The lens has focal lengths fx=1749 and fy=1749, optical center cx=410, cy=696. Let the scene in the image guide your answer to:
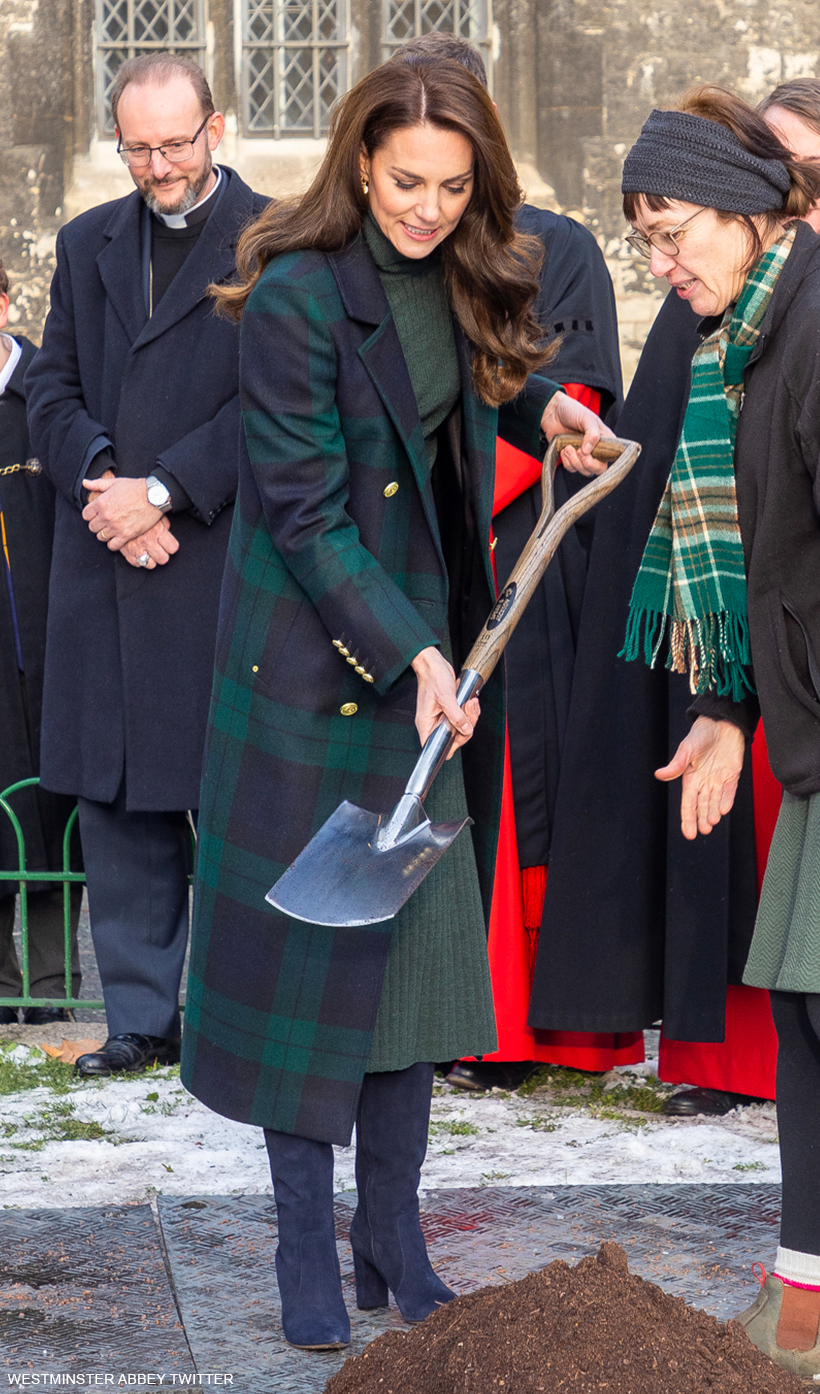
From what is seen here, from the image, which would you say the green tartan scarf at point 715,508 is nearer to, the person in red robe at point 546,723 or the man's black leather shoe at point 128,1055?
the person in red robe at point 546,723

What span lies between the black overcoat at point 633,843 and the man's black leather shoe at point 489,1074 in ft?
0.80

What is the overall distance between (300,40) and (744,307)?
916 cm

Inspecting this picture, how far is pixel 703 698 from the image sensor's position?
270 centimetres

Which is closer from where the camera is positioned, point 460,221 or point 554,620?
point 460,221

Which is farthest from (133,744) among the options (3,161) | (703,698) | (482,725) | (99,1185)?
(3,161)

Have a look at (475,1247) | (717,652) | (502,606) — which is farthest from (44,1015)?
(717,652)

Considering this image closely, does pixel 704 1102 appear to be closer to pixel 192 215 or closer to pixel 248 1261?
pixel 248 1261

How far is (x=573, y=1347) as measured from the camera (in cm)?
212

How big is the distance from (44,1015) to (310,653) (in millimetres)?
2462

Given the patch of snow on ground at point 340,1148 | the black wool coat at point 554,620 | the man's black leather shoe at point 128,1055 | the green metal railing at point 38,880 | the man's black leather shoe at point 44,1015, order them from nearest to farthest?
the patch of snow on ground at point 340,1148 < the black wool coat at point 554,620 < the man's black leather shoe at point 128,1055 < the green metal railing at point 38,880 < the man's black leather shoe at point 44,1015

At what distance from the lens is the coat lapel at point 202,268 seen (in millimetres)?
4004

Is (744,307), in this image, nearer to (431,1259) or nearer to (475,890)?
(475,890)

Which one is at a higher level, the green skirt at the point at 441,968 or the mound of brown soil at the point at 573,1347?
the green skirt at the point at 441,968

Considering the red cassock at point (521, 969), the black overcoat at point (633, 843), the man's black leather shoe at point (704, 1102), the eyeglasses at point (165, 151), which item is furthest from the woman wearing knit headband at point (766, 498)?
the eyeglasses at point (165, 151)
